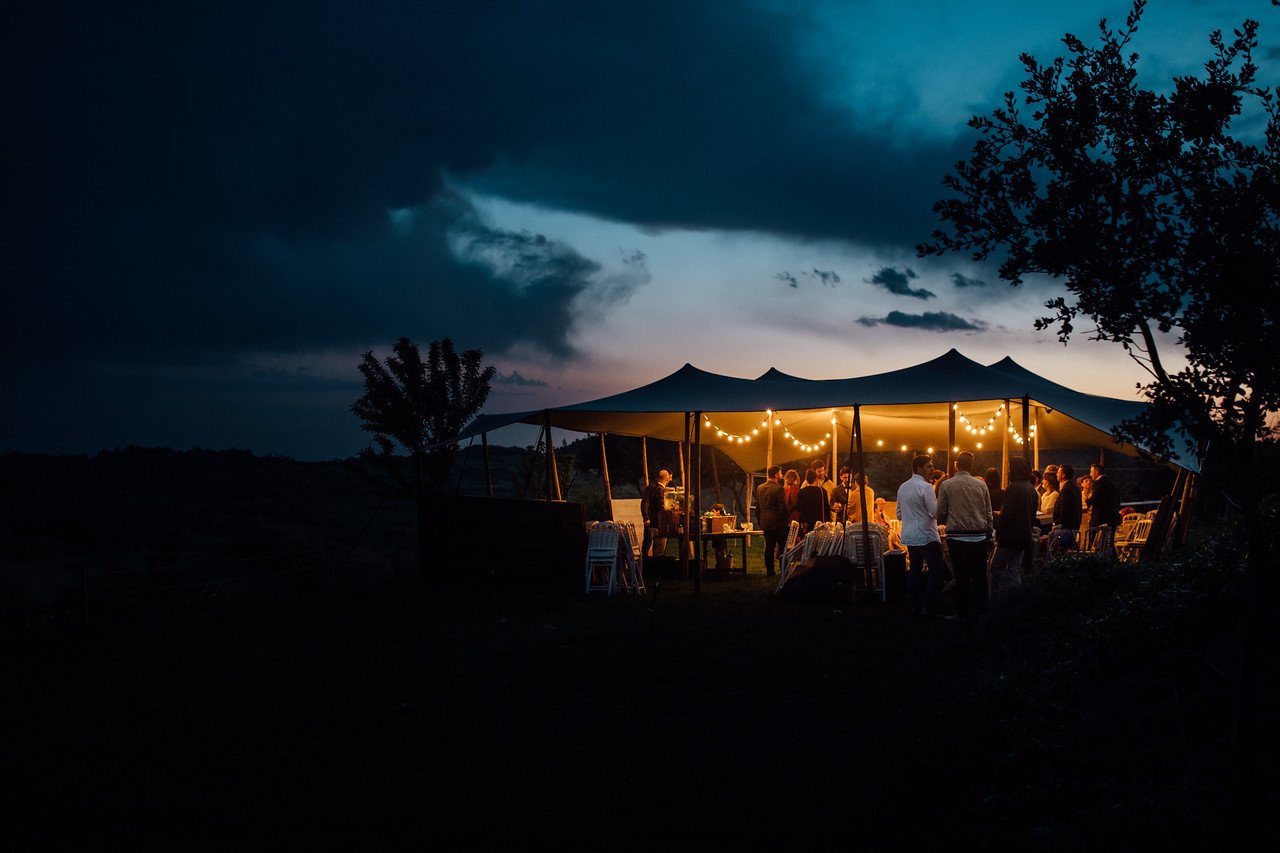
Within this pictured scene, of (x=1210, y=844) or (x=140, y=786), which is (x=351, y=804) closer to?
(x=140, y=786)

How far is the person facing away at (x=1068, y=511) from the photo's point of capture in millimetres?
11383

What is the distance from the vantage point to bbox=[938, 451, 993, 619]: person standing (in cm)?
898

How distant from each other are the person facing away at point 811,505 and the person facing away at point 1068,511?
2.65 meters

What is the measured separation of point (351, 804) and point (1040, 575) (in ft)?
17.5

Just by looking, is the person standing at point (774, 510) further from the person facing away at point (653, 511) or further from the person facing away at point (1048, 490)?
the person facing away at point (1048, 490)

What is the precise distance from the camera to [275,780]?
4984 mm

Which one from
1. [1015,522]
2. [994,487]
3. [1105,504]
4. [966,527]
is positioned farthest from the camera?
[1105,504]

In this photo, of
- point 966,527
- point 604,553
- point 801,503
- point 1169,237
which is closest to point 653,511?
point 604,553

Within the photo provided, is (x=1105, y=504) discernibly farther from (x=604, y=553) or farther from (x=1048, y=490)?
(x=604, y=553)

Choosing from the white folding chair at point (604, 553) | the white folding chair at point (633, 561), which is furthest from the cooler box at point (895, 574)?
the white folding chair at point (604, 553)

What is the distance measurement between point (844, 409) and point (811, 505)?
2.68m

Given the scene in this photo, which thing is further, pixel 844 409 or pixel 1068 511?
pixel 844 409

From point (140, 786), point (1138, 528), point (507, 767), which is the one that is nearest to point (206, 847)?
point (140, 786)

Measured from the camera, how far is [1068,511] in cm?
1147
